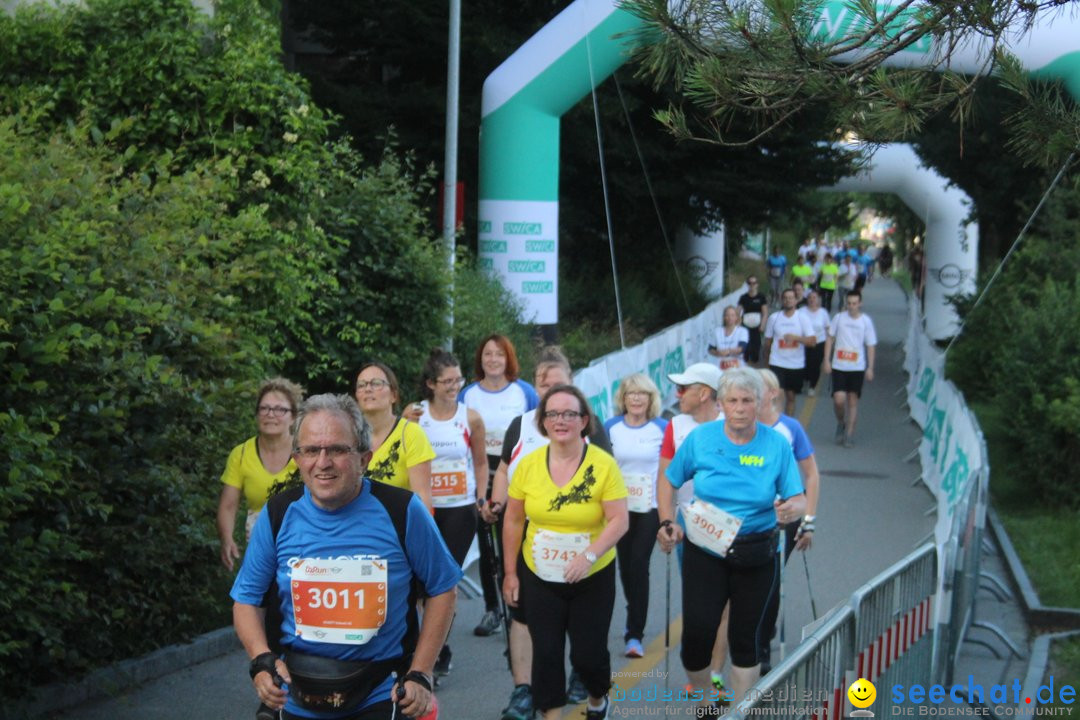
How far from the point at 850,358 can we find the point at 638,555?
10478mm

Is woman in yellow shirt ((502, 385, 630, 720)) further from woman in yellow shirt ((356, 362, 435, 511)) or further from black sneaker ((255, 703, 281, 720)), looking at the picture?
black sneaker ((255, 703, 281, 720))

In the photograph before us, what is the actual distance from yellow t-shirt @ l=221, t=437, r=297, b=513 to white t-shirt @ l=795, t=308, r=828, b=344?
41.4ft

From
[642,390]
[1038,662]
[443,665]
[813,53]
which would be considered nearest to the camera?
[813,53]

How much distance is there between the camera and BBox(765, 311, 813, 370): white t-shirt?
64.3 feet

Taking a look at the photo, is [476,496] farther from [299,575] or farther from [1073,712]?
[299,575]

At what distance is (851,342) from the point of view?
19.1 m

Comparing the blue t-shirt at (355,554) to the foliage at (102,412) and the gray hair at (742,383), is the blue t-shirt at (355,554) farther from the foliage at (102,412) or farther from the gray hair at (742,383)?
the gray hair at (742,383)

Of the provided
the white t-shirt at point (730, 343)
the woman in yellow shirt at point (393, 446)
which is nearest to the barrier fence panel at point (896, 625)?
the woman in yellow shirt at point (393, 446)

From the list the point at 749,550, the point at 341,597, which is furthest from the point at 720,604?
the point at 341,597

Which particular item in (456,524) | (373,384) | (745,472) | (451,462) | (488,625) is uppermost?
(373,384)

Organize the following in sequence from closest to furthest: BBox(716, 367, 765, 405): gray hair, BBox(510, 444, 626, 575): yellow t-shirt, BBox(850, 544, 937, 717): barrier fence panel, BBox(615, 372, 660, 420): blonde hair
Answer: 1. BBox(850, 544, 937, 717): barrier fence panel
2. BBox(510, 444, 626, 575): yellow t-shirt
3. BBox(716, 367, 765, 405): gray hair
4. BBox(615, 372, 660, 420): blonde hair

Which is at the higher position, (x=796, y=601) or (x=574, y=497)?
(x=574, y=497)

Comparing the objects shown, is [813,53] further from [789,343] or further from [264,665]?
[789,343]

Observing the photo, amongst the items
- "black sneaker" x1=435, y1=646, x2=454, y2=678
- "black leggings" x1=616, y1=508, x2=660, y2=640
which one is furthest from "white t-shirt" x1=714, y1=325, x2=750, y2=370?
"black sneaker" x1=435, y1=646, x2=454, y2=678
